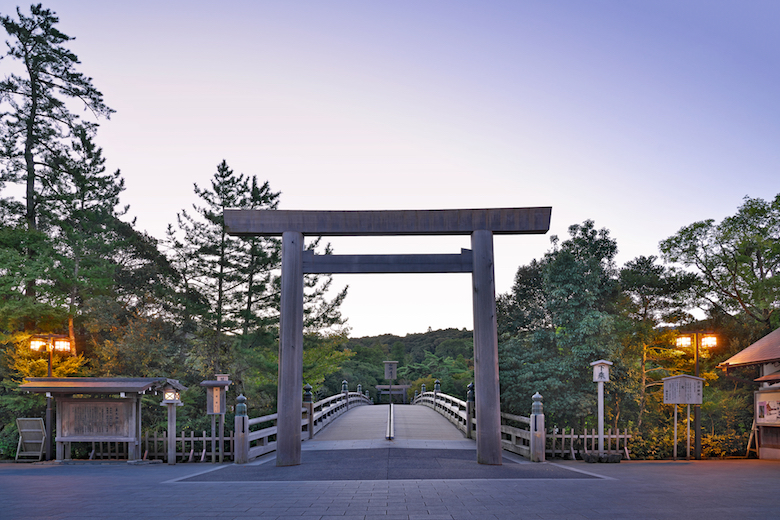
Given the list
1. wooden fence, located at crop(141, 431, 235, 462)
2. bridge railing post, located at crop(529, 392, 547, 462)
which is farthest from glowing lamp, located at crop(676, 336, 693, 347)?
wooden fence, located at crop(141, 431, 235, 462)

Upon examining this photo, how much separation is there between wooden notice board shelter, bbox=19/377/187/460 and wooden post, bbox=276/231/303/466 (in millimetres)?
3578

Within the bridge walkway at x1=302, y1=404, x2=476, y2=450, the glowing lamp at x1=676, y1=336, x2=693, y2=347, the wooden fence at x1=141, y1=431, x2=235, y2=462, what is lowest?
the bridge walkway at x1=302, y1=404, x2=476, y2=450

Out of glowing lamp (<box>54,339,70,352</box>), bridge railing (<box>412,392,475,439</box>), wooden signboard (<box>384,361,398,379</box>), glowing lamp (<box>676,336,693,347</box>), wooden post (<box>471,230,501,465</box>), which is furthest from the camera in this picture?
wooden signboard (<box>384,361,398,379</box>)

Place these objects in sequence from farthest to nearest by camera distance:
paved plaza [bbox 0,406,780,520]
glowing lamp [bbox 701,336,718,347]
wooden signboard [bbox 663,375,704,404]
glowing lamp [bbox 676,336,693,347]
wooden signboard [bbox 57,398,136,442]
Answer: glowing lamp [bbox 676,336,693,347] < glowing lamp [bbox 701,336,718,347] < wooden signboard [bbox 663,375,704,404] < wooden signboard [bbox 57,398,136,442] < paved plaza [bbox 0,406,780,520]

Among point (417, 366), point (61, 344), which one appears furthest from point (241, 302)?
point (417, 366)

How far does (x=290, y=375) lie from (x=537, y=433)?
5.74 m

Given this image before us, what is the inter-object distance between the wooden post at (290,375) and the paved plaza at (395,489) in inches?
18.4

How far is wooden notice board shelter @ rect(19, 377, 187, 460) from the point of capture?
13039 mm

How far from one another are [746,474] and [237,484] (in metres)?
9.59

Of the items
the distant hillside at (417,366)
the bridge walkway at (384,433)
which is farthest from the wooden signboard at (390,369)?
the bridge walkway at (384,433)

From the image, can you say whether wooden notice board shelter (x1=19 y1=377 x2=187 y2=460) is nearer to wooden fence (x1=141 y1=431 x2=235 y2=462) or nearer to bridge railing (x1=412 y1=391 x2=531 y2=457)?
wooden fence (x1=141 y1=431 x2=235 y2=462)

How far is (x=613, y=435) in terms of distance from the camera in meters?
12.9

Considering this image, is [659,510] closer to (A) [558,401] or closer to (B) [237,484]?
(B) [237,484]

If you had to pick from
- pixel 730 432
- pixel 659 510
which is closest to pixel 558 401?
pixel 730 432
